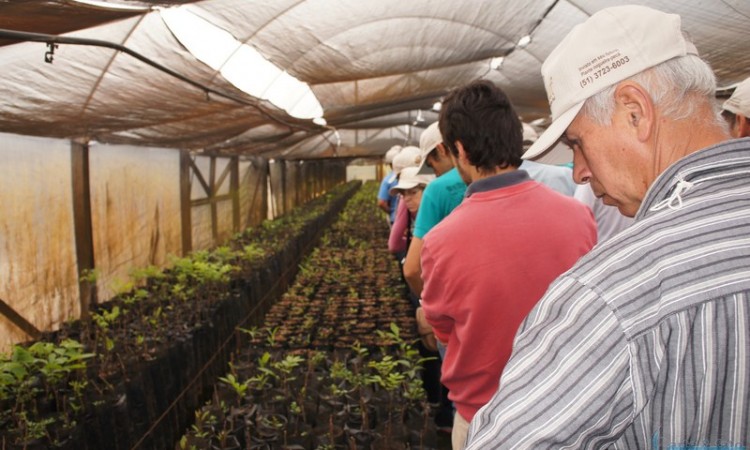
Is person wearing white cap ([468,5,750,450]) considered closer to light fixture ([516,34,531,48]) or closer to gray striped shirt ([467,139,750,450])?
gray striped shirt ([467,139,750,450])

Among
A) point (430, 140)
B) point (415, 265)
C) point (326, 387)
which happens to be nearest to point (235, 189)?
point (326, 387)

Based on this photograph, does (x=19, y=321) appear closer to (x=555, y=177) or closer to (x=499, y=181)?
(x=499, y=181)

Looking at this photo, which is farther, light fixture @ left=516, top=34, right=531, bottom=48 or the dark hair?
light fixture @ left=516, top=34, right=531, bottom=48

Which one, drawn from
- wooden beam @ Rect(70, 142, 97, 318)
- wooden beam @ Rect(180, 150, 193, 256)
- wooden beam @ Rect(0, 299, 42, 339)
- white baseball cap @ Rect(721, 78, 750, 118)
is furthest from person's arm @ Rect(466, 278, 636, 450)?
wooden beam @ Rect(180, 150, 193, 256)

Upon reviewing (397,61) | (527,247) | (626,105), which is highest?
(397,61)

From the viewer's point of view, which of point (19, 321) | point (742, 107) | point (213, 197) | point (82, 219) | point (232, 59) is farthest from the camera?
point (213, 197)

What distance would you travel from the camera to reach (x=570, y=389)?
62cm

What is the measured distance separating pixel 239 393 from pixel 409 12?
2.72 metres

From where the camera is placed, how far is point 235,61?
361 centimetres

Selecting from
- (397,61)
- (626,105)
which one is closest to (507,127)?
(626,105)

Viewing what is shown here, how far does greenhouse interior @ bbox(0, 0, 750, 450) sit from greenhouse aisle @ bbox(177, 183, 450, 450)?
17 mm

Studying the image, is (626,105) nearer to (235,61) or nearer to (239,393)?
(239,393)

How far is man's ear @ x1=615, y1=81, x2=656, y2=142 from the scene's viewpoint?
32.3 inches

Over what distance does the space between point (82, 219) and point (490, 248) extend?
429 centimetres
